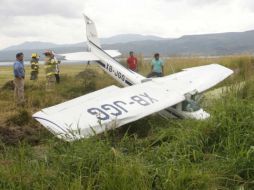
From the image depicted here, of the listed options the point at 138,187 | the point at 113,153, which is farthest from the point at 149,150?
the point at 138,187

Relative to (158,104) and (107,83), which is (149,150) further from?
(107,83)

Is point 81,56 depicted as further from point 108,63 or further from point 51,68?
point 51,68

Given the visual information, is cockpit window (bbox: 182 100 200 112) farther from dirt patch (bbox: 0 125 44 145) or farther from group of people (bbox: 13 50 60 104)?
group of people (bbox: 13 50 60 104)

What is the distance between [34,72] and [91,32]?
297cm

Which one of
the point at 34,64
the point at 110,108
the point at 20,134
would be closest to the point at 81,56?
the point at 34,64

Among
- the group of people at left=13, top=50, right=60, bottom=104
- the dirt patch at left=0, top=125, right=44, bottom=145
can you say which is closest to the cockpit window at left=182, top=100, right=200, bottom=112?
the dirt patch at left=0, top=125, right=44, bottom=145

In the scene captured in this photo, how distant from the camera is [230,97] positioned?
731cm

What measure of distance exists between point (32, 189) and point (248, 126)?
3077 mm

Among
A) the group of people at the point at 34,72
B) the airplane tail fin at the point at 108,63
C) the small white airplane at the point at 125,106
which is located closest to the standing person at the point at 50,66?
the group of people at the point at 34,72

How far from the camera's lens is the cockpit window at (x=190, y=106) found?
876 centimetres

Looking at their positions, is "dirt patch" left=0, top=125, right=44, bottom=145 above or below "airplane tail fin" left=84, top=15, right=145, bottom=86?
below

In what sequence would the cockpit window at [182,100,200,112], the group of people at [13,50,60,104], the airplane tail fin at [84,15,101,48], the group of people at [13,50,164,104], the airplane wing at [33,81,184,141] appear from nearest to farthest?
the airplane wing at [33,81,184,141]
the cockpit window at [182,100,200,112]
the group of people at [13,50,60,104]
the group of people at [13,50,164,104]
the airplane tail fin at [84,15,101,48]

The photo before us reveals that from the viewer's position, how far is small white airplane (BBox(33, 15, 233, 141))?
7148 millimetres

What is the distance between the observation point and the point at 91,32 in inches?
666
